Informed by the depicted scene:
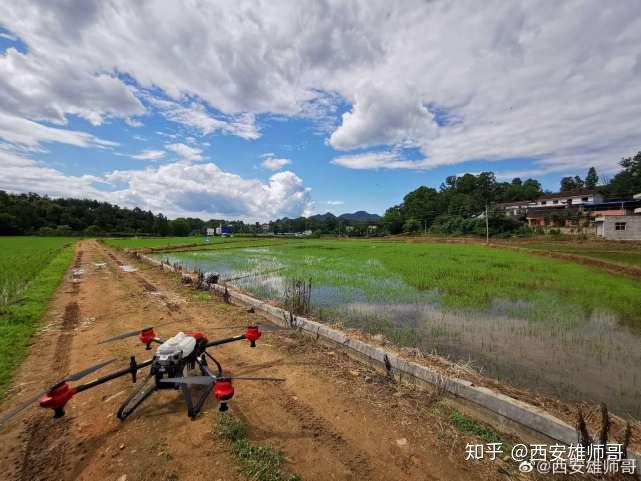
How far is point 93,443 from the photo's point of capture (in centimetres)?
269

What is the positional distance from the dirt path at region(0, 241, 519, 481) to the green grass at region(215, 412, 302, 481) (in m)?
0.08

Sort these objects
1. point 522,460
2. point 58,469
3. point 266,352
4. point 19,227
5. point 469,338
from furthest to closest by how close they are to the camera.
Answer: point 19,227 < point 469,338 < point 266,352 < point 522,460 < point 58,469

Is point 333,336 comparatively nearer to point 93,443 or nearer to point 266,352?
point 266,352

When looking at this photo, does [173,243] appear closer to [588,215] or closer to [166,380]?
[166,380]

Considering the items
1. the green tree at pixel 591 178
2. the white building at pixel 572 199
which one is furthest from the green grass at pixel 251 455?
the green tree at pixel 591 178

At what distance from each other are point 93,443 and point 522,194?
91.6 metres

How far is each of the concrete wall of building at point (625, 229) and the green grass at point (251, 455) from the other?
4016 centimetres

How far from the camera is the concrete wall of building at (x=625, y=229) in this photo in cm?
2772

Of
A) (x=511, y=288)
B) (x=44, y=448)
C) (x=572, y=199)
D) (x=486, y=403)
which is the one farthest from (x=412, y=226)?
(x=44, y=448)

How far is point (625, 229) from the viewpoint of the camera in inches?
1112

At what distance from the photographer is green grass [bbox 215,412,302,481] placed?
2318 millimetres

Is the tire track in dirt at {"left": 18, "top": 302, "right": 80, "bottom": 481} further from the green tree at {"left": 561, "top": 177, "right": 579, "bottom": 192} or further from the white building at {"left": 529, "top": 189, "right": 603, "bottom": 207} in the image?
the green tree at {"left": 561, "top": 177, "right": 579, "bottom": 192}

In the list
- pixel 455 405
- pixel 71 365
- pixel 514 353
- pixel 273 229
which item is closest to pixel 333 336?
pixel 455 405

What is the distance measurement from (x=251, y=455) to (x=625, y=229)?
4057cm
